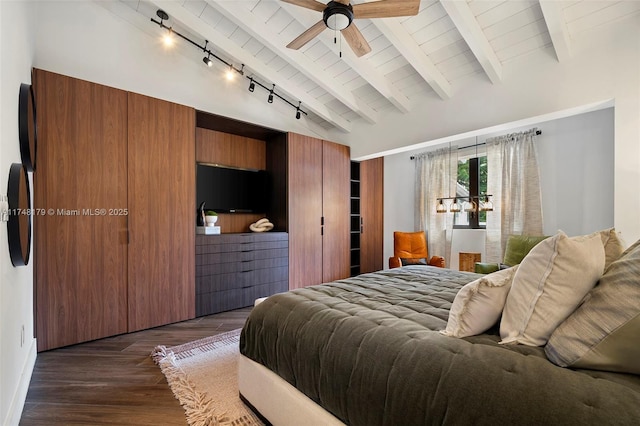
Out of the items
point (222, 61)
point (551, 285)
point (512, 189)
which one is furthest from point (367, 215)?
point (551, 285)

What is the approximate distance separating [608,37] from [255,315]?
3.77 meters

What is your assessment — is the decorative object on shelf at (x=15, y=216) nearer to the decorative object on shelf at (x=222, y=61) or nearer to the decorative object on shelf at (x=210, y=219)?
the decorative object on shelf at (x=210, y=219)

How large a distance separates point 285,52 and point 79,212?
2.71 m

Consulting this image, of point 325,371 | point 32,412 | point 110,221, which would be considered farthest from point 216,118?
point 325,371

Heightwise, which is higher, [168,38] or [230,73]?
[168,38]

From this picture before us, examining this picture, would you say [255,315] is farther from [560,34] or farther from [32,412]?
[560,34]

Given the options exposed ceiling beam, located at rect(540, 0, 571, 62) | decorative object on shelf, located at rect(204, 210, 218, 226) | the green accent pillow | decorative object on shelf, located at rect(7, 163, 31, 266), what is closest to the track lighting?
decorative object on shelf, located at rect(204, 210, 218, 226)

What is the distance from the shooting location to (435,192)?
502cm

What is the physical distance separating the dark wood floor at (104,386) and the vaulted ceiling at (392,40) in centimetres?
330

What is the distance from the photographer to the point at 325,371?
4.21 ft

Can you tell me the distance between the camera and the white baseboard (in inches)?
61.6

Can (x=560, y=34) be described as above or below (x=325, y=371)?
above

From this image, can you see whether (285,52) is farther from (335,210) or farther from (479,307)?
(479,307)

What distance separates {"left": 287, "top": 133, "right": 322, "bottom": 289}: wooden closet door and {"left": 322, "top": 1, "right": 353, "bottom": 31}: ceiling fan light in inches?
85.2
